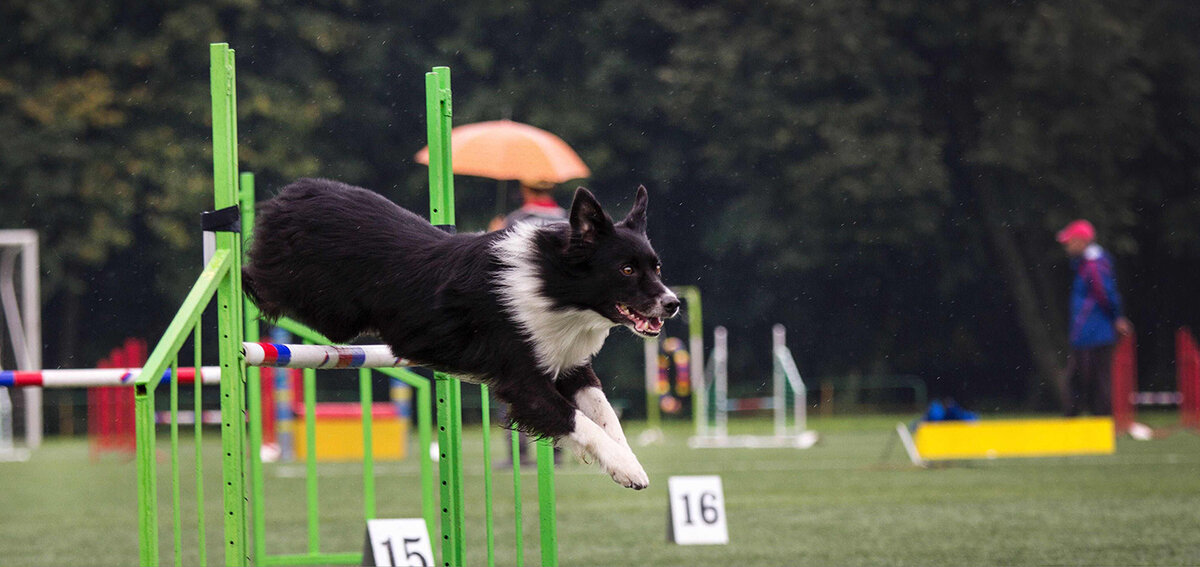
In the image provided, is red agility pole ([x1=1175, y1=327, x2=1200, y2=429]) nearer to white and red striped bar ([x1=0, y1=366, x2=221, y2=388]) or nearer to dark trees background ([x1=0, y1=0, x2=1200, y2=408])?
dark trees background ([x1=0, y1=0, x2=1200, y2=408])

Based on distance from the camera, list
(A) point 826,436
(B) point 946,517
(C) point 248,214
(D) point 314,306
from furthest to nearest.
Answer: (A) point 826,436 < (B) point 946,517 < (C) point 248,214 < (D) point 314,306

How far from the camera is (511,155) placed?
9.73 meters

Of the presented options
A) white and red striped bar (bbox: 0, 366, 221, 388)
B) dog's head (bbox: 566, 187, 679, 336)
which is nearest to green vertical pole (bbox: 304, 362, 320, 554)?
white and red striped bar (bbox: 0, 366, 221, 388)

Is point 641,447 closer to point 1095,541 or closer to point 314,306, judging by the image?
point 1095,541

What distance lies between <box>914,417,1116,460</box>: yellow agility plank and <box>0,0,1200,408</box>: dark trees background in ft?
34.6

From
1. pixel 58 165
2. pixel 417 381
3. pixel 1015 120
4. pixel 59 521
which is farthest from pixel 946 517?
pixel 58 165

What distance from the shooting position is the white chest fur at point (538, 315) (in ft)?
12.9

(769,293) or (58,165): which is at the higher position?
(58,165)

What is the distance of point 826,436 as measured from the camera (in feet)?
51.4

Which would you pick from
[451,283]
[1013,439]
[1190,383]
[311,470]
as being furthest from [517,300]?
[1190,383]

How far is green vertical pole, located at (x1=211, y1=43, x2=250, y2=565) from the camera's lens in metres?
3.56

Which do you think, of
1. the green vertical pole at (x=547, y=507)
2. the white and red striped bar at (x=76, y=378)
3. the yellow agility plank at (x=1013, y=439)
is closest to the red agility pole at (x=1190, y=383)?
the yellow agility plank at (x=1013, y=439)

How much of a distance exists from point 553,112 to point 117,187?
6227mm

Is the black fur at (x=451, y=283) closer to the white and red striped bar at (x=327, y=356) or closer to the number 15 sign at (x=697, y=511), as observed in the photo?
the white and red striped bar at (x=327, y=356)
